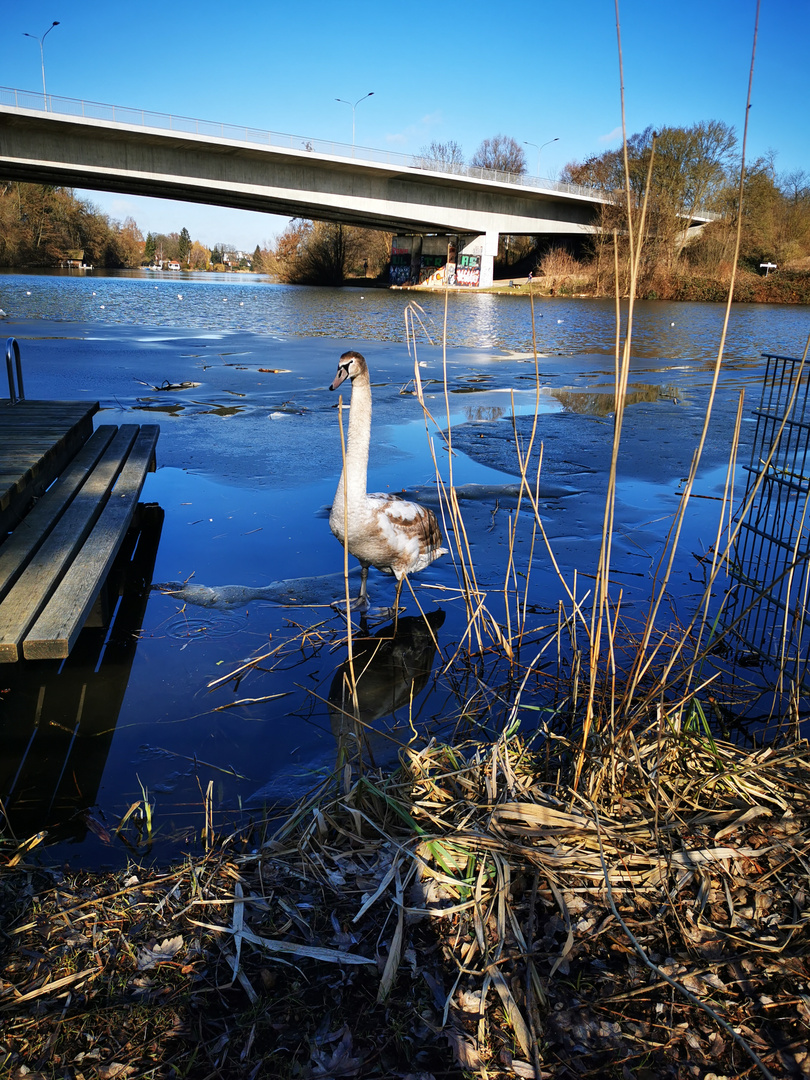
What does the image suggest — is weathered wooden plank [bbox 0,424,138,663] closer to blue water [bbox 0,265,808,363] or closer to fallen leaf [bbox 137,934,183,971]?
fallen leaf [bbox 137,934,183,971]

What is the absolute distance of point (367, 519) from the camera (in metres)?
4.27

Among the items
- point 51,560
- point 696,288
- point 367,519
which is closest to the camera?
point 51,560

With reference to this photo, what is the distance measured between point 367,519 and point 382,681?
0.94 meters

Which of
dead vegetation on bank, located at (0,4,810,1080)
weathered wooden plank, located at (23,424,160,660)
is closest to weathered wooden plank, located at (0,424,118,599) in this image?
weathered wooden plank, located at (23,424,160,660)

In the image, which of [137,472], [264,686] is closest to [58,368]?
[137,472]

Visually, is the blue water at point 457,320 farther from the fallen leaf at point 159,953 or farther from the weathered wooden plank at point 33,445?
the fallen leaf at point 159,953

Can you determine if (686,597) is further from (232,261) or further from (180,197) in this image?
(232,261)

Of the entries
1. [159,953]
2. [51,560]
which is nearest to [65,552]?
[51,560]

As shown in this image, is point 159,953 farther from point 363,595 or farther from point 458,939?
point 363,595

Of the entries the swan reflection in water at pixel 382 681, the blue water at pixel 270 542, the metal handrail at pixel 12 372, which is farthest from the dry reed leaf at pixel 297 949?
the metal handrail at pixel 12 372

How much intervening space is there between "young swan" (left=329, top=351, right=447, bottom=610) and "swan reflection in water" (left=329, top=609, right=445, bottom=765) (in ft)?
0.81

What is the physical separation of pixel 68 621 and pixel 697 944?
2581 millimetres

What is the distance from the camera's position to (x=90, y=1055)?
5.93 ft

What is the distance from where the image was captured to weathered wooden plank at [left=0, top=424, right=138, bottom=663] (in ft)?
9.73
